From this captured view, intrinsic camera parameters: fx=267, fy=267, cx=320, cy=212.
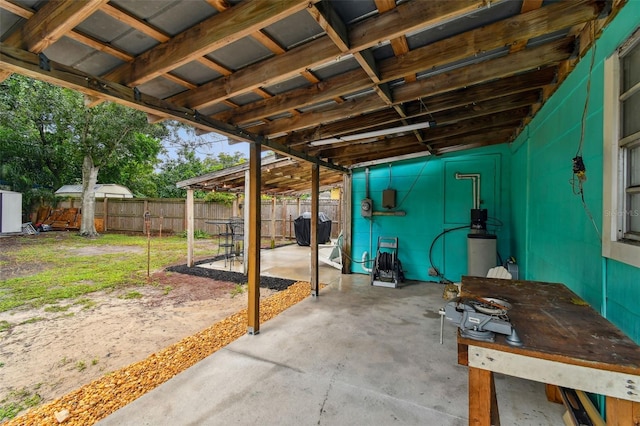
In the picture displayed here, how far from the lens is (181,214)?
41.4 feet

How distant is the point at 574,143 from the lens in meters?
2.00

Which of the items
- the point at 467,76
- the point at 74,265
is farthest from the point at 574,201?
the point at 74,265

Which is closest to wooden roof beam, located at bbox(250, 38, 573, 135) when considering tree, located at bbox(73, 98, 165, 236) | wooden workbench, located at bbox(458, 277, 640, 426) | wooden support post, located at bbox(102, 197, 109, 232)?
wooden workbench, located at bbox(458, 277, 640, 426)

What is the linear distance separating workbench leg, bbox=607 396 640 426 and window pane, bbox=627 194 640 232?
0.87 m

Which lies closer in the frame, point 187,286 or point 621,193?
point 621,193

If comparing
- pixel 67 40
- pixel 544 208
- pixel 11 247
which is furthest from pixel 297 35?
pixel 11 247

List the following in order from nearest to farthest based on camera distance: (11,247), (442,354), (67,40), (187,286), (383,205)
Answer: (67,40), (442,354), (187,286), (383,205), (11,247)

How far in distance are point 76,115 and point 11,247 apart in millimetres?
5372

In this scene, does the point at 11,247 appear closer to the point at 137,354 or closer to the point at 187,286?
the point at 187,286

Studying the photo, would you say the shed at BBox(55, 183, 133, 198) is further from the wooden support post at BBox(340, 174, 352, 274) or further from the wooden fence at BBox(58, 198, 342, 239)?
the wooden support post at BBox(340, 174, 352, 274)

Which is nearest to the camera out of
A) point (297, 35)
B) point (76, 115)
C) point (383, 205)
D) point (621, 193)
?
point (621, 193)

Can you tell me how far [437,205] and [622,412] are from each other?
4.47m

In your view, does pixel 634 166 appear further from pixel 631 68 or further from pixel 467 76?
pixel 467 76

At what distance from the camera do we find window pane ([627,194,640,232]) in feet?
4.37
